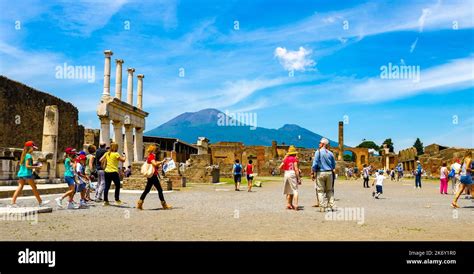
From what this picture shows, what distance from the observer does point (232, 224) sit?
9180mm

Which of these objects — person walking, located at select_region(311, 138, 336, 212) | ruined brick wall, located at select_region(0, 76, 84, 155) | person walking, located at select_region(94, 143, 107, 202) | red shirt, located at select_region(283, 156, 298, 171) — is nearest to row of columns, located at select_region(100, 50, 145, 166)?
ruined brick wall, located at select_region(0, 76, 84, 155)

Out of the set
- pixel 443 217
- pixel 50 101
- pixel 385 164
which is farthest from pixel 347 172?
pixel 443 217

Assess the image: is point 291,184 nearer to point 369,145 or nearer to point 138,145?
point 138,145

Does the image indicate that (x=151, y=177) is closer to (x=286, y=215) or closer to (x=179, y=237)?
(x=286, y=215)

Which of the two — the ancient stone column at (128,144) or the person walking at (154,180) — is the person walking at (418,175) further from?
the ancient stone column at (128,144)

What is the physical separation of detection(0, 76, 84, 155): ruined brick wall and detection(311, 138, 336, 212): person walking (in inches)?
1308

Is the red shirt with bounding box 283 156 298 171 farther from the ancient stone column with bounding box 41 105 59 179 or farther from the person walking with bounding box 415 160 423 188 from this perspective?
the person walking with bounding box 415 160 423 188

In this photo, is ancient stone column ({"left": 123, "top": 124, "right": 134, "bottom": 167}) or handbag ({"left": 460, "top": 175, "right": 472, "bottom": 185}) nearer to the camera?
handbag ({"left": 460, "top": 175, "right": 472, "bottom": 185})

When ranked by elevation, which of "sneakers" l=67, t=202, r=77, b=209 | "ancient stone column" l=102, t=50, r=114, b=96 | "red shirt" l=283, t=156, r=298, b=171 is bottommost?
"sneakers" l=67, t=202, r=77, b=209

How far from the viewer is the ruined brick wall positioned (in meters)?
38.7

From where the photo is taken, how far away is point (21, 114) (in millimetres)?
41062

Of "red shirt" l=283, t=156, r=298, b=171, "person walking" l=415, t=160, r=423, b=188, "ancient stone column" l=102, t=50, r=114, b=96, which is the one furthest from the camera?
"ancient stone column" l=102, t=50, r=114, b=96

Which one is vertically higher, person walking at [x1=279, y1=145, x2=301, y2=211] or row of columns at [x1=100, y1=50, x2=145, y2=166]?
row of columns at [x1=100, y1=50, x2=145, y2=166]
